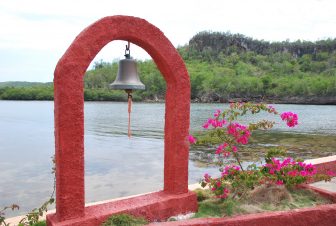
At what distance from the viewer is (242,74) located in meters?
102

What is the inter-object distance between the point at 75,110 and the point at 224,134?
2.50 m

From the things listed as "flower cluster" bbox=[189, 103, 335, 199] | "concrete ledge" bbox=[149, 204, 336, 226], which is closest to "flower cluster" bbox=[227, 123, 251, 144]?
"flower cluster" bbox=[189, 103, 335, 199]

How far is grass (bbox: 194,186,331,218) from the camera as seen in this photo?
194 inches

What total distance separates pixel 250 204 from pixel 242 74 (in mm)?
99401

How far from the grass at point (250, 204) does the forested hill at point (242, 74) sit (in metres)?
73.5

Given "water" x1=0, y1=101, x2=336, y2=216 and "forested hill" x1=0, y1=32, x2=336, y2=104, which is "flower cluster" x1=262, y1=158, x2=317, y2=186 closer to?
"water" x1=0, y1=101, x2=336, y2=216

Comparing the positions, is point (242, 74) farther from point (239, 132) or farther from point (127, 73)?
point (127, 73)

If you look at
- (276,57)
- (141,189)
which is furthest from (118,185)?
(276,57)

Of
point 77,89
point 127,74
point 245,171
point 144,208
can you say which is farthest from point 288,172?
point 77,89

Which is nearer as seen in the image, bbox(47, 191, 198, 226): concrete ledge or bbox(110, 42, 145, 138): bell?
bbox(47, 191, 198, 226): concrete ledge

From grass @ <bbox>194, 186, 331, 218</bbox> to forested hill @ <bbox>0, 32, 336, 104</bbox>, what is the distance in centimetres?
7350

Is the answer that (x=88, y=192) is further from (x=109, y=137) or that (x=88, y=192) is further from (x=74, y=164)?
(x=109, y=137)

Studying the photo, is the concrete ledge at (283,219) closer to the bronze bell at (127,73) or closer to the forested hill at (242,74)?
the bronze bell at (127,73)

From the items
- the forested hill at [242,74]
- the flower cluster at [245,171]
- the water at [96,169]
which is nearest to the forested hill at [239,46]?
the forested hill at [242,74]
